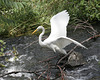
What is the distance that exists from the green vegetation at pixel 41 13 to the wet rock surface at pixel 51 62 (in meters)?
0.82

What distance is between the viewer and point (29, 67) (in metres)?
3.91

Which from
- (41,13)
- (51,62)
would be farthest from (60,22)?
(41,13)

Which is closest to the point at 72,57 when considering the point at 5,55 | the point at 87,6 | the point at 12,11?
the point at 5,55

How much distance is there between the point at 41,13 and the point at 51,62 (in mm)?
3224

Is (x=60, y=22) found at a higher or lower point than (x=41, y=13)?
lower

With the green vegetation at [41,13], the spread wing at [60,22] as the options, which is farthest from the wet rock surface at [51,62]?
the green vegetation at [41,13]

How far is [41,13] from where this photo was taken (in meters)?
6.83

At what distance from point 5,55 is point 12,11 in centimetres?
251

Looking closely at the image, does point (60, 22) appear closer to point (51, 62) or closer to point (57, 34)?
point (57, 34)

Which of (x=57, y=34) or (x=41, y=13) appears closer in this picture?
(x=57, y=34)

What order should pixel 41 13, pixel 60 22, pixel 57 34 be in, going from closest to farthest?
pixel 57 34 → pixel 60 22 → pixel 41 13

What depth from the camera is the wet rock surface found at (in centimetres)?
341

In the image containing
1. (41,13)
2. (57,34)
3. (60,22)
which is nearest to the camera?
(57,34)

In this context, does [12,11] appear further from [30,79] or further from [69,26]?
[30,79]
